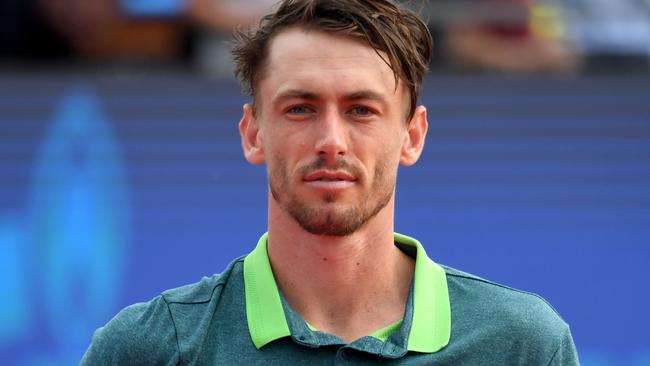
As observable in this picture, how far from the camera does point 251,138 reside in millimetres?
2844

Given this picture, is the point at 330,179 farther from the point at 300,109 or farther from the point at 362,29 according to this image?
the point at 362,29

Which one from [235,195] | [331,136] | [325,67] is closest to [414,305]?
[331,136]

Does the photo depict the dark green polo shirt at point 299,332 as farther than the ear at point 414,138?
No

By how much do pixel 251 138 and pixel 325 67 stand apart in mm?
283

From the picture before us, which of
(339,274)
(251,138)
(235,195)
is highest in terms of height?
(251,138)

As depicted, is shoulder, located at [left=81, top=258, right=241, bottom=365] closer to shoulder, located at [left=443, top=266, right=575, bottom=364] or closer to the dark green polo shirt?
the dark green polo shirt

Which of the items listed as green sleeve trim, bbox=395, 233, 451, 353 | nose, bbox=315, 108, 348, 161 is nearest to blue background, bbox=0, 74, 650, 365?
green sleeve trim, bbox=395, 233, 451, 353

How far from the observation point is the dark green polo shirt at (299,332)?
265cm

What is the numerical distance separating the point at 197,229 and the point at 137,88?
0.77 meters

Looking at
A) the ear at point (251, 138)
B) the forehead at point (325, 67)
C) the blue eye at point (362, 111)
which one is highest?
the forehead at point (325, 67)

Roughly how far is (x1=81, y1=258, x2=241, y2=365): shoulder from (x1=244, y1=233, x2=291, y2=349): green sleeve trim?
0.07 metres

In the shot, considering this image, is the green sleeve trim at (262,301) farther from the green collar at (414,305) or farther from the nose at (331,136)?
the nose at (331,136)

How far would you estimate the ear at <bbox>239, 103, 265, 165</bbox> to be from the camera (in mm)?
2799

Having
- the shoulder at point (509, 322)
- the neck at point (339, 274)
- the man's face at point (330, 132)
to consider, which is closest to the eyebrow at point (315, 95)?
the man's face at point (330, 132)
